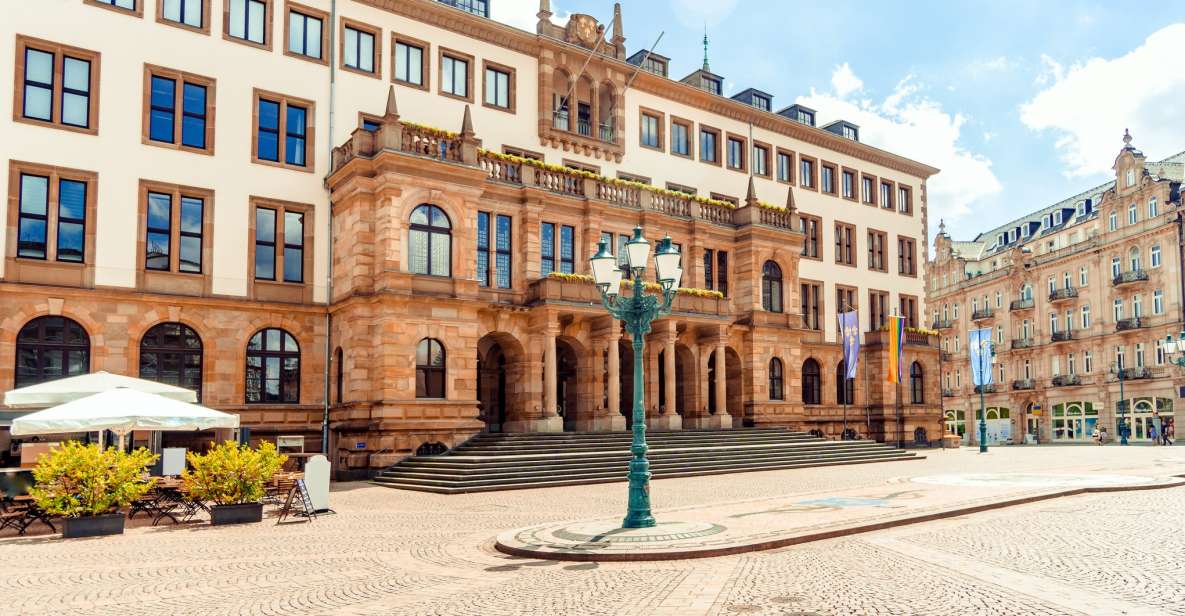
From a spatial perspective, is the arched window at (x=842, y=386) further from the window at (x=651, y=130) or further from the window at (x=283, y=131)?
the window at (x=283, y=131)

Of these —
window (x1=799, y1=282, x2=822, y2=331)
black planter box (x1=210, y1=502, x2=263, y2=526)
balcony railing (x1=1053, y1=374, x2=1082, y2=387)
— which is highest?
window (x1=799, y1=282, x2=822, y2=331)

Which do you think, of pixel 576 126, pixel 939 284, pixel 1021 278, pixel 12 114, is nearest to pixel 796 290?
pixel 576 126

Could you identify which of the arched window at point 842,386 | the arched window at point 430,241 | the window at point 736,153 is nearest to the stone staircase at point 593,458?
the arched window at point 430,241

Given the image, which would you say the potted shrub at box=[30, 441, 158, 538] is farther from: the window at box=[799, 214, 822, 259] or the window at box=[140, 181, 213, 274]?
the window at box=[799, 214, 822, 259]

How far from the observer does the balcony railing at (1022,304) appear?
80375 millimetres

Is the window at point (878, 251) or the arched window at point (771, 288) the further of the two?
the window at point (878, 251)

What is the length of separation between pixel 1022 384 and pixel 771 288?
47.3 meters

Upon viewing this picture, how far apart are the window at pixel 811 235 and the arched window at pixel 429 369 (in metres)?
24.4

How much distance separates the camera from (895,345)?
46.8 metres

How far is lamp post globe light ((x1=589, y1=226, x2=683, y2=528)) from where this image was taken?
15.4 m

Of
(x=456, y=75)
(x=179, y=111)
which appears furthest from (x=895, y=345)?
(x=179, y=111)

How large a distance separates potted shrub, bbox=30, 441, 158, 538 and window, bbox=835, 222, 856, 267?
40.4 m

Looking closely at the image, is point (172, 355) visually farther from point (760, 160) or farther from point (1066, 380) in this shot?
point (1066, 380)

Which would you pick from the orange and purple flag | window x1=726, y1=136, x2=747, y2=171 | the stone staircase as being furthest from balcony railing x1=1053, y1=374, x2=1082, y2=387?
the stone staircase
